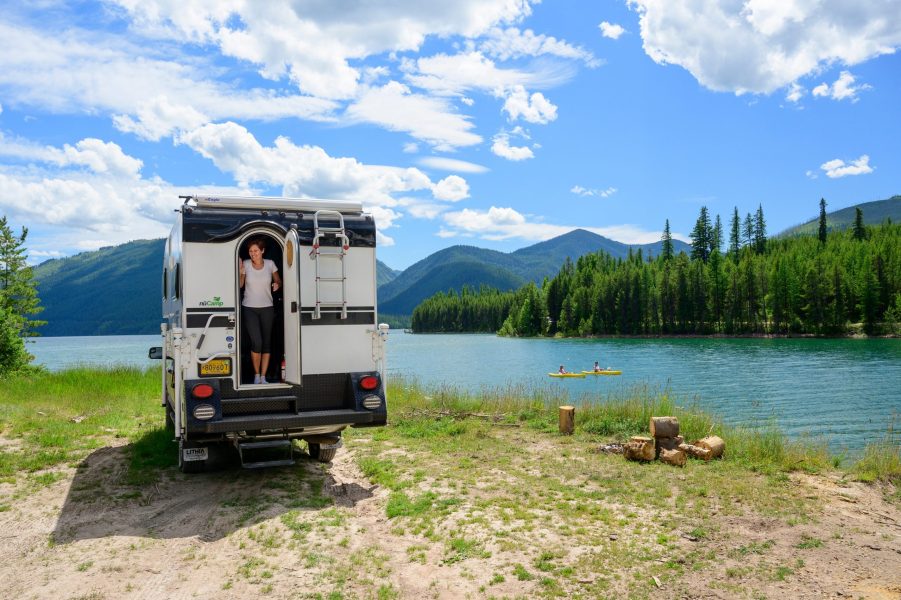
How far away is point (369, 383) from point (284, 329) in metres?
1.53

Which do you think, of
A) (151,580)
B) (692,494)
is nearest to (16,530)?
(151,580)

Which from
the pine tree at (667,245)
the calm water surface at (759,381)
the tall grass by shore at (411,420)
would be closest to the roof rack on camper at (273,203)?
the tall grass by shore at (411,420)

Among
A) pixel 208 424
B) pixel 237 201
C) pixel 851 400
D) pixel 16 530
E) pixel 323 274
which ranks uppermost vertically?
pixel 237 201

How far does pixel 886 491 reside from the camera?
859cm

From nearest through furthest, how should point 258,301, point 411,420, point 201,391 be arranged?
point 201,391, point 258,301, point 411,420

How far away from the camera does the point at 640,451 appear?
33.2 ft

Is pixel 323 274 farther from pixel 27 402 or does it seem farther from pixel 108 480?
pixel 27 402

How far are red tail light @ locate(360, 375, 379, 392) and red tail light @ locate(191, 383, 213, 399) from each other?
6.66 ft

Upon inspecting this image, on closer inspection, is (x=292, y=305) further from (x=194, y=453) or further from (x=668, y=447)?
(x=668, y=447)

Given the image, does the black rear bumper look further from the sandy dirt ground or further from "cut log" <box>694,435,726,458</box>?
"cut log" <box>694,435,726,458</box>

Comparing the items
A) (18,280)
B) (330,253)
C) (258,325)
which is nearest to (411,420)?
(258,325)

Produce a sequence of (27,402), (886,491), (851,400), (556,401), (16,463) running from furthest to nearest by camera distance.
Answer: (851,400)
(556,401)
(27,402)
(16,463)
(886,491)

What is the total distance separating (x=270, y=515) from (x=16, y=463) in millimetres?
4896

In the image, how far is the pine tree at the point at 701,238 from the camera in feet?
440
